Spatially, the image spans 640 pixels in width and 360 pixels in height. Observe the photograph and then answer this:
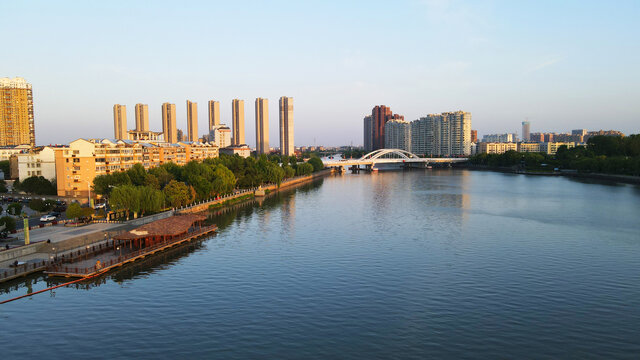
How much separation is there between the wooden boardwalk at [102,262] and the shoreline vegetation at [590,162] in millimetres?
90165

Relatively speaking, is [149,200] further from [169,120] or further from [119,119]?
[119,119]

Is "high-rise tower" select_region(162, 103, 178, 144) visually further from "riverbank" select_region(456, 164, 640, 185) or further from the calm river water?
the calm river water

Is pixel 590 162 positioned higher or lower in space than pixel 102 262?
higher

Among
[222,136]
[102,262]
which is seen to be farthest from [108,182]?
[222,136]

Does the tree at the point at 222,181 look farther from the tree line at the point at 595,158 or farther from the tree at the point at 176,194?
the tree line at the point at 595,158

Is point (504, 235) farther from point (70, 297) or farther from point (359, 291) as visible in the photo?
point (70, 297)

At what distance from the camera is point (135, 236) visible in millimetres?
29797

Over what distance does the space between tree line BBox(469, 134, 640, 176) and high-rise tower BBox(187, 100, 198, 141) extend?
119 metres

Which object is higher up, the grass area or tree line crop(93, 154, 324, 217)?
tree line crop(93, 154, 324, 217)

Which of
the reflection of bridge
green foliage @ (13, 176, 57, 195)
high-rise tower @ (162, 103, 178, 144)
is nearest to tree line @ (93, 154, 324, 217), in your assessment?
green foliage @ (13, 176, 57, 195)

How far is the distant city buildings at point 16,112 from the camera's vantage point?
10256cm

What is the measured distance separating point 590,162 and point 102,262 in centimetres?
10786

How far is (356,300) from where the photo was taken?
21.8m

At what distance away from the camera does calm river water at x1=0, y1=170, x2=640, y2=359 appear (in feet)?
56.0
